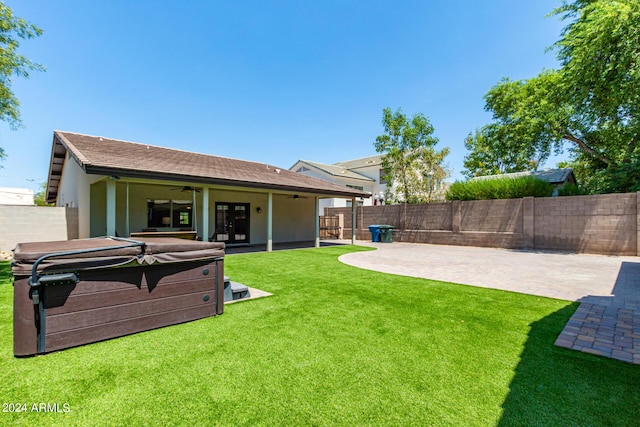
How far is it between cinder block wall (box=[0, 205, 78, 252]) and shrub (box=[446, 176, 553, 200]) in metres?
18.4

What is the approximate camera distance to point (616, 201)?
10.4 metres

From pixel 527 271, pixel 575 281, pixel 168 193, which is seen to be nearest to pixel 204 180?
pixel 168 193

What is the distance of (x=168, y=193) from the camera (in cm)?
1196

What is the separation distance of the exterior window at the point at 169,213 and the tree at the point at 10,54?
5285 millimetres

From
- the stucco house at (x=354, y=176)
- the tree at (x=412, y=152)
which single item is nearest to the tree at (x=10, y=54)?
the tree at (x=412, y=152)

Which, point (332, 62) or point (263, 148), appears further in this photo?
point (263, 148)

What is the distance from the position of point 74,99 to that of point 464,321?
62.6ft

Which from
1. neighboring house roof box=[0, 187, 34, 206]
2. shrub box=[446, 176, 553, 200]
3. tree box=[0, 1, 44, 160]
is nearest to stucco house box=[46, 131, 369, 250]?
tree box=[0, 1, 44, 160]

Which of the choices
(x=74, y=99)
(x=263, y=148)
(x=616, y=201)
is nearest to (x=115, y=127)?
(x=74, y=99)

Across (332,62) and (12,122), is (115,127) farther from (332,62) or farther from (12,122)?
(332,62)

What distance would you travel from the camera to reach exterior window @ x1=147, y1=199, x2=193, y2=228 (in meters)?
11.7

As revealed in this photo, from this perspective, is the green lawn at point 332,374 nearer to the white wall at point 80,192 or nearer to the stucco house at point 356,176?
the white wall at point 80,192

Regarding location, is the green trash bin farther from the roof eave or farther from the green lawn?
the green lawn

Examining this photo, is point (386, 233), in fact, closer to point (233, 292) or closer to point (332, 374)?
point (233, 292)
